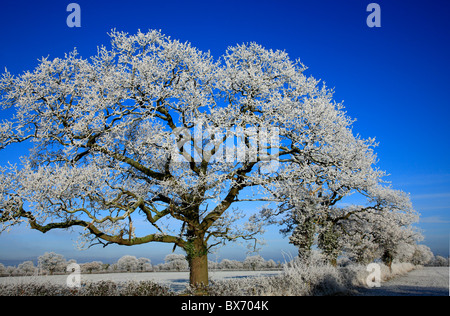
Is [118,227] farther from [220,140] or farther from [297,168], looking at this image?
[297,168]

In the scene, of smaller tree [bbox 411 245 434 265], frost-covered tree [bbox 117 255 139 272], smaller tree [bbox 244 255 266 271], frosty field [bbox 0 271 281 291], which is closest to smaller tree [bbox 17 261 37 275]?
frosty field [bbox 0 271 281 291]

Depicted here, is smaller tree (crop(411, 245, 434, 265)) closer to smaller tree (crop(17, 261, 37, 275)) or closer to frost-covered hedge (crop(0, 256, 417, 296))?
frost-covered hedge (crop(0, 256, 417, 296))

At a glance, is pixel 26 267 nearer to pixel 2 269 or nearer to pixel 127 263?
pixel 2 269

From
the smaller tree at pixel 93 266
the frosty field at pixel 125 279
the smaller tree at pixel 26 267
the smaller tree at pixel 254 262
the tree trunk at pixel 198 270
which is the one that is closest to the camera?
the tree trunk at pixel 198 270

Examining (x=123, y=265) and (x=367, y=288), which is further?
(x=123, y=265)

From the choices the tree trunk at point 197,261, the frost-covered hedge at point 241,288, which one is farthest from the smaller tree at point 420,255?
the tree trunk at point 197,261

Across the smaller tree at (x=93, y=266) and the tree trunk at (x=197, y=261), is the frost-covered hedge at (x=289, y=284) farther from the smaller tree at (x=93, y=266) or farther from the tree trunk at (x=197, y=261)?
the smaller tree at (x=93, y=266)

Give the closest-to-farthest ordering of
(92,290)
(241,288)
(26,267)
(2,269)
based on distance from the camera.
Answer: (241,288) → (92,290) → (2,269) → (26,267)

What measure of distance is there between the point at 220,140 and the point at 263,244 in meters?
5.15

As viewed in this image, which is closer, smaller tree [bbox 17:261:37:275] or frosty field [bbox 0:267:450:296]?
frosty field [bbox 0:267:450:296]

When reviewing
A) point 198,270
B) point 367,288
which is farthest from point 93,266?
point 367,288

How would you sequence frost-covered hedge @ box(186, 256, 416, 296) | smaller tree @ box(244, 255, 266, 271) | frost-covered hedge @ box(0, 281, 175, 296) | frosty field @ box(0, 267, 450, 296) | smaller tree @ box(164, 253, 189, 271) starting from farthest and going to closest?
smaller tree @ box(164, 253, 189, 271) → smaller tree @ box(244, 255, 266, 271) → frosty field @ box(0, 267, 450, 296) → frost-covered hedge @ box(0, 281, 175, 296) → frost-covered hedge @ box(186, 256, 416, 296)

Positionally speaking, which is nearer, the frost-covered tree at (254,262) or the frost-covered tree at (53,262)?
the frost-covered tree at (53,262)
